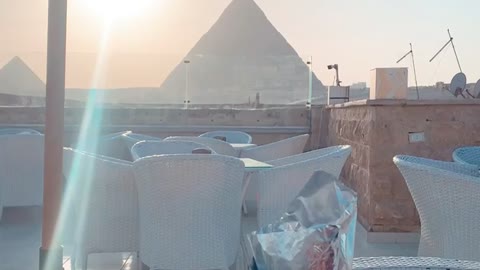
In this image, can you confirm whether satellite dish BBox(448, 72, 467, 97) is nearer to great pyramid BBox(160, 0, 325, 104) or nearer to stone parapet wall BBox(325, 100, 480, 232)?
great pyramid BBox(160, 0, 325, 104)

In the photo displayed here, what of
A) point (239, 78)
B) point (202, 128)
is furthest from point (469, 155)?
point (239, 78)

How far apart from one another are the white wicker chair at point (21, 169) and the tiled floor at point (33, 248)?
0.21 m

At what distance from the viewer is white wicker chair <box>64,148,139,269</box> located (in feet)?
8.07

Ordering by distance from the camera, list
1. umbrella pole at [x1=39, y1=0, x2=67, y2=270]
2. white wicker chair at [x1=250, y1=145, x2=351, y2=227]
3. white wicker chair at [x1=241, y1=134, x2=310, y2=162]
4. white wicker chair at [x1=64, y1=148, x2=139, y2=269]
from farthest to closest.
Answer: white wicker chair at [x1=241, y1=134, x2=310, y2=162], white wicker chair at [x1=250, y1=145, x2=351, y2=227], white wicker chair at [x1=64, y1=148, x2=139, y2=269], umbrella pole at [x1=39, y1=0, x2=67, y2=270]

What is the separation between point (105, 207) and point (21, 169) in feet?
5.22

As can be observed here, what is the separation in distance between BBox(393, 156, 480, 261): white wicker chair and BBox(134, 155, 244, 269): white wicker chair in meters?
0.78

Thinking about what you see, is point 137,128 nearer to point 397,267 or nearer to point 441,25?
point 397,267

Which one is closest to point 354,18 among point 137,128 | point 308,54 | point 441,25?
point 308,54

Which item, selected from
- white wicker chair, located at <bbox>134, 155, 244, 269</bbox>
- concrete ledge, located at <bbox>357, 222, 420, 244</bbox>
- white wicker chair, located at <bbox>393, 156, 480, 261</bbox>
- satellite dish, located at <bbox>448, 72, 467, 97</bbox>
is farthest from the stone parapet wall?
satellite dish, located at <bbox>448, 72, 467, 97</bbox>

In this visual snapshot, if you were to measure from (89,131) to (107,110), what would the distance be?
1.38ft

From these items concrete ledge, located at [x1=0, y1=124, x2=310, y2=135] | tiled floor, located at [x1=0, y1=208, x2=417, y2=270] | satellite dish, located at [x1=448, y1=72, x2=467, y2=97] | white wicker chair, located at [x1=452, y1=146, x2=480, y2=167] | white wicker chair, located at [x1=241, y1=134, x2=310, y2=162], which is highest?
satellite dish, located at [x1=448, y1=72, x2=467, y2=97]

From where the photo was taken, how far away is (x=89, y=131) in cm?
632

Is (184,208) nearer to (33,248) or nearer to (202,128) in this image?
(33,248)

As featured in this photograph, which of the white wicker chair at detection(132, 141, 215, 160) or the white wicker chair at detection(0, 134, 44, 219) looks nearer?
the white wicker chair at detection(132, 141, 215, 160)
